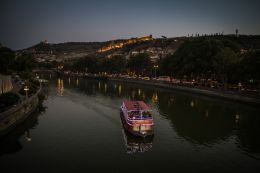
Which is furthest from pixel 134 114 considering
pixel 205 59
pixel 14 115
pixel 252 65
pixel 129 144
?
pixel 205 59

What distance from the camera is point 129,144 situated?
35344 millimetres

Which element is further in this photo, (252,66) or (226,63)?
(226,63)

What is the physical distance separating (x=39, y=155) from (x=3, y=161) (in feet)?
12.4

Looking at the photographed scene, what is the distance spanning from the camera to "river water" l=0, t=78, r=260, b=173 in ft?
93.6

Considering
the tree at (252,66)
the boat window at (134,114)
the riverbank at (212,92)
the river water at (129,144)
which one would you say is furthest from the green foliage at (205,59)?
the boat window at (134,114)

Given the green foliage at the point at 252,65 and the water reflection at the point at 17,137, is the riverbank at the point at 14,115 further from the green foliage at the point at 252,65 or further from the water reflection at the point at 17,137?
the green foliage at the point at 252,65

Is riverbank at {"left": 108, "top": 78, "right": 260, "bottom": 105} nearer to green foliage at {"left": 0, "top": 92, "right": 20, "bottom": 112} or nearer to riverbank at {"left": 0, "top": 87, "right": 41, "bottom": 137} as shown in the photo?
riverbank at {"left": 0, "top": 87, "right": 41, "bottom": 137}

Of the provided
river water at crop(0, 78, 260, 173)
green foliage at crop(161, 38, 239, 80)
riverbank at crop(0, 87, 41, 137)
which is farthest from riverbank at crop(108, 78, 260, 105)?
riverbank at crop(0, 87, 41, 137)

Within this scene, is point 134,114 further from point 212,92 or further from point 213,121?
point 212,92

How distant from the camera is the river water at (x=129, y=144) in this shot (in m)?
28.5

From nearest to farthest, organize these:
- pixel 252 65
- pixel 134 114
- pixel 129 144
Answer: pixel 129 144
pixel 134 114
pixel 252 65

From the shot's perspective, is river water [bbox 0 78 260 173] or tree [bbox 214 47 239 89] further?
tree [bbox 214 47 239 89]

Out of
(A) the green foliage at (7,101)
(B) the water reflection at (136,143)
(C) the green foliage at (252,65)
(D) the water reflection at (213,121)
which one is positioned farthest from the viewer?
(C) the green foliage at (252,65)

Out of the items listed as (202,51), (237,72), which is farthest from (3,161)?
(202,51)
